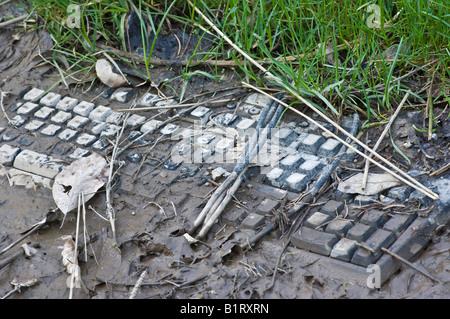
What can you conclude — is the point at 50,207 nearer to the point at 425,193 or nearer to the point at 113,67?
the point at 113,67

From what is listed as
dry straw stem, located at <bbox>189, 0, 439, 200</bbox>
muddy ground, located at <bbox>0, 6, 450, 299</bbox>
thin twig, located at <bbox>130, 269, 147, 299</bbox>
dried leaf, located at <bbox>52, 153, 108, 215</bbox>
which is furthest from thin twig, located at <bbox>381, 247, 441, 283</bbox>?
dried leaf, located at <bbox>52, 153, 108, 215</bbox>

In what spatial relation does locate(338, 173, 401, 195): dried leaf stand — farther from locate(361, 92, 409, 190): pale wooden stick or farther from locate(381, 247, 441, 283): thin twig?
locate(381, 247, 441, 283): thin twig

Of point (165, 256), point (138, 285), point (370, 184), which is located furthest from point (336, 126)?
point (138, 285)

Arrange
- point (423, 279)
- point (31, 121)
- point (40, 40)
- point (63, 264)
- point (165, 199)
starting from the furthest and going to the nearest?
1. point (40, 40)
2. point (31, 121)
3. point (165, 199)
4. point (63, 264)
5. point (423, 279)

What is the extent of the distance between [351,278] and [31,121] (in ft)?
6.23

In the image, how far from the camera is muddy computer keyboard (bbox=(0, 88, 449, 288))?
6.31 ft

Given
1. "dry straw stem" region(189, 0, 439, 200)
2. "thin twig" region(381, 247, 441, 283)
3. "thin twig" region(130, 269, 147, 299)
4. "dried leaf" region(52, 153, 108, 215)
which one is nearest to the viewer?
"thin twig" region(381, 247, 441, 283)

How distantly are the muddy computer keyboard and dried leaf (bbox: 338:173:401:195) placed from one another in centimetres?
3

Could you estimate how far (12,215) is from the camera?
244 centimetres

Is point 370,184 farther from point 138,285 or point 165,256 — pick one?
point 138,285

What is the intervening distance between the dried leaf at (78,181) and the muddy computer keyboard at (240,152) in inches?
3.8

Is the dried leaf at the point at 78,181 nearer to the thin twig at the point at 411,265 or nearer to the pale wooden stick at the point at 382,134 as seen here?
the pale wooden stick at the point at 382,134

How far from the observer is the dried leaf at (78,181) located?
7.79ft
